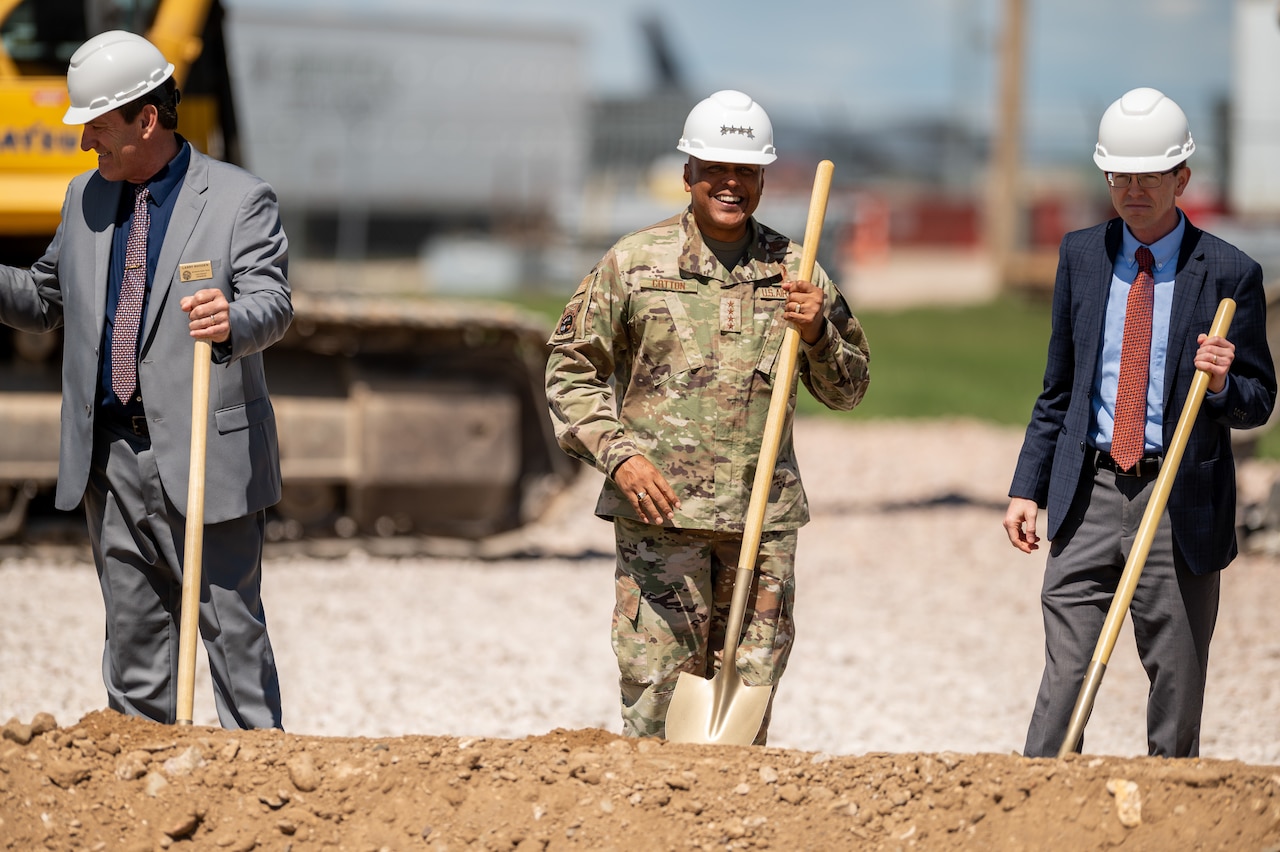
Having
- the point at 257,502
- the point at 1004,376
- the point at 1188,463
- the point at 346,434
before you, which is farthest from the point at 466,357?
the point at 1004,376

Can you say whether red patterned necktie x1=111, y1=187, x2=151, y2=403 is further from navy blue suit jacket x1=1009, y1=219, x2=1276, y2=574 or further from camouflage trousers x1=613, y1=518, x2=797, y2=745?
navy blue suit jacket x1=1009, y1=219, x2=1276, y2=574

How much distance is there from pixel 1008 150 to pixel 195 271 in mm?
20225

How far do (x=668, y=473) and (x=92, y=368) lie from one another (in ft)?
4.96

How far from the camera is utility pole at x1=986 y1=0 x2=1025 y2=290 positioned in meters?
22.3

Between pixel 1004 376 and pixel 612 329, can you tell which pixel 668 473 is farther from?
pixel 1004 376

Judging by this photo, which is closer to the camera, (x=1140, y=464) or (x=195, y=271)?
(x=1140, y=464)

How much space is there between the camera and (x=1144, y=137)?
3902 mm

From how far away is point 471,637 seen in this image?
7.18 meters

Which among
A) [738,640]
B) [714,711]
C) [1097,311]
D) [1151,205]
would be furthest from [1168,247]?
[714,711]

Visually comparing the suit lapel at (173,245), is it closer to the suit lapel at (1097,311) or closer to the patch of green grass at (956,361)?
the suit lapel at (1097,311)

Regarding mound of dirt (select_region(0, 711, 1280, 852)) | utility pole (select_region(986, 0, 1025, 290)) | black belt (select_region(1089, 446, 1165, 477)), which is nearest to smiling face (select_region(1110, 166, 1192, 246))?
black belt (select_region(1089, 446, 1165, 477))

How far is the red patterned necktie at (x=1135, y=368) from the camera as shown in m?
3.99

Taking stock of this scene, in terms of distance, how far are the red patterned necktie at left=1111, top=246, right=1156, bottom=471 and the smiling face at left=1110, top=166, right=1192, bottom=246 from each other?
0.05 m

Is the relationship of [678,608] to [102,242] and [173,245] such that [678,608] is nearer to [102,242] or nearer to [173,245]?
[173,245]
